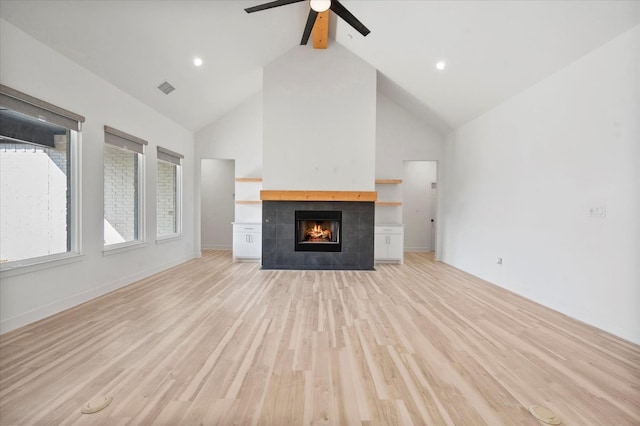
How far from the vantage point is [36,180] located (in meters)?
3.21

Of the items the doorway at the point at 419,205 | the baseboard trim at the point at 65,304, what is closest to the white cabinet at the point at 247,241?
the baseboard trim at the point at 65,304

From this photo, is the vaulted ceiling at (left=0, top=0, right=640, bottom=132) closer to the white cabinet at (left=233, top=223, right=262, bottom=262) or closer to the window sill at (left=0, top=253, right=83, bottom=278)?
the window sill at (left=0, top=253, right=83, bottom=278)

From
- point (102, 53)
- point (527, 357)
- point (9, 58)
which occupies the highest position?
point (102, 53)

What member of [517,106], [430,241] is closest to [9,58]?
[517,106]

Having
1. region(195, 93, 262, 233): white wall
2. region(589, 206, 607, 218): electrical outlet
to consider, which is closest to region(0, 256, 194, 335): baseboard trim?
region(195, 93, 262, 233): white wall

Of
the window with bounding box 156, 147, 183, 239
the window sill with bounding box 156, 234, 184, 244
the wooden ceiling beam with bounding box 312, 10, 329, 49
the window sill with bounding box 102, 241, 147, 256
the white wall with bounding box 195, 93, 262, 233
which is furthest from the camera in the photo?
the white wall with bounding box 195, 93, 262, 233

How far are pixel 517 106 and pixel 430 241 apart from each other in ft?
15.3

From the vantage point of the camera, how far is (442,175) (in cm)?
701

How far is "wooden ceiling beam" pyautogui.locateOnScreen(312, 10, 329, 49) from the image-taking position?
469cm

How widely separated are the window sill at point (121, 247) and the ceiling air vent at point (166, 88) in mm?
2354

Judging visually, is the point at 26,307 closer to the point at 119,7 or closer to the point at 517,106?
the point at 119,7

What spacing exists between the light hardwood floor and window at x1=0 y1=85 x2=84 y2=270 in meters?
0.78

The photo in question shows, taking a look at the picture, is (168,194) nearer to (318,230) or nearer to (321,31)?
(318,230)

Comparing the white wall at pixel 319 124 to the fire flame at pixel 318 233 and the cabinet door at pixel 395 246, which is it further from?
the cabinet door at pixel 395 246
